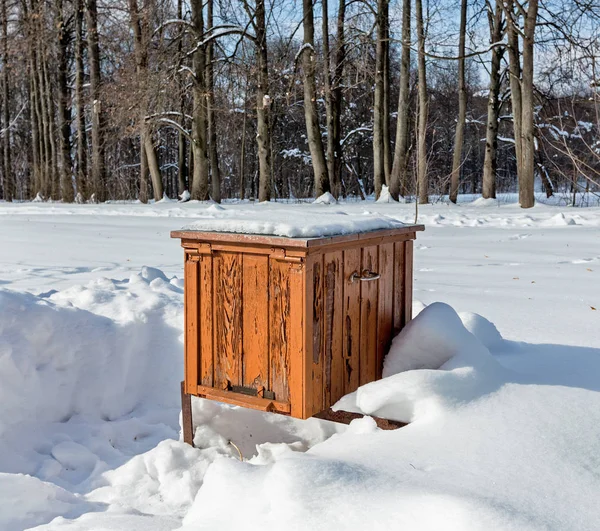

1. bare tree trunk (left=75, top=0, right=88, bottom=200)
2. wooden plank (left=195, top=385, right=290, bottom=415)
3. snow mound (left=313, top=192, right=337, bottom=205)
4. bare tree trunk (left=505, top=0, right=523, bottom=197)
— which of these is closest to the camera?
wooden plank (left=195, top=385, right=290, bottom=415)

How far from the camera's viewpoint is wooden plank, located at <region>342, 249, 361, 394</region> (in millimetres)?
3465

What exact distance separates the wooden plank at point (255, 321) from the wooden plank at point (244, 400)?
0.22ft

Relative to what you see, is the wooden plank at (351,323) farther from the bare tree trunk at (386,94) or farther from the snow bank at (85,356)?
the bare tree trunk at (386,94)

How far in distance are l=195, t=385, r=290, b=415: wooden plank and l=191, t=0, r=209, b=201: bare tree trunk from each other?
49.9 ft

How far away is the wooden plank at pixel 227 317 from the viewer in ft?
11.2

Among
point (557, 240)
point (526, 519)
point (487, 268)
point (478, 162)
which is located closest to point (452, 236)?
point (557, 240)

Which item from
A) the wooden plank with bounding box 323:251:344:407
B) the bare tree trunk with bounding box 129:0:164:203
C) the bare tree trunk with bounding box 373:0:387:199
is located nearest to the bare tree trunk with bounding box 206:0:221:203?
the bare tree trunk with bounding box 129:0:164:203

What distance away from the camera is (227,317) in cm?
347

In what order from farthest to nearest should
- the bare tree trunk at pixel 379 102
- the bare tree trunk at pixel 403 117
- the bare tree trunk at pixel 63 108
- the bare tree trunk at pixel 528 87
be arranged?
the bare tree trunk at pixel 63 108 → the bare tree trunk at pixel 379 102 → the bare tree trunk at pixel 403 117 → the bare tree trunk at pixel 528 87

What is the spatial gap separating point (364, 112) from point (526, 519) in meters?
33.4

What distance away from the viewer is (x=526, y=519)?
85.4 inches

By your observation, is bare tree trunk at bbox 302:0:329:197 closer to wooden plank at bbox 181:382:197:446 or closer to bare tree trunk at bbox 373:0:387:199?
bare tree trunk at bbox 373:0:387:199

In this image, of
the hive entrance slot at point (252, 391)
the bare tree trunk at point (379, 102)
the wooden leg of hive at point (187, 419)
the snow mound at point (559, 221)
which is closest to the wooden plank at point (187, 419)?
the wooden leg of hive at point (187, 419)

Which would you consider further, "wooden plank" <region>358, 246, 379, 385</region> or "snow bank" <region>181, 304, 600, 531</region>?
"wooden plank" <region>358, 246, 379, 385</region>
